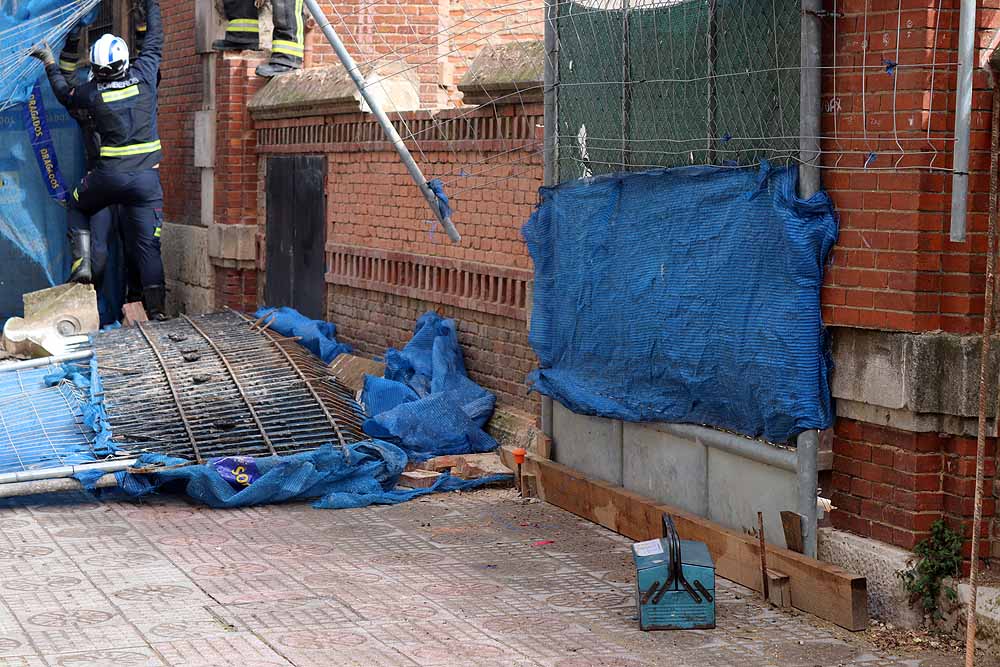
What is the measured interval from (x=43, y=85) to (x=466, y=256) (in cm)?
681

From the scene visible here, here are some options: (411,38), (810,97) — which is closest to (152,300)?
(411,38)

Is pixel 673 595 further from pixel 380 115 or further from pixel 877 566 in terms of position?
pixel 380 115

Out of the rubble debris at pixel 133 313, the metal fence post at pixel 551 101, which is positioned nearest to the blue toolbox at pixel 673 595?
the metal fence post at pixel 551 101

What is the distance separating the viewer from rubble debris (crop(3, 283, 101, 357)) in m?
12.7

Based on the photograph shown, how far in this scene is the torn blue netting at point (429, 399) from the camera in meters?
9.30

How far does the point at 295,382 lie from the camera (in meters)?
9.95

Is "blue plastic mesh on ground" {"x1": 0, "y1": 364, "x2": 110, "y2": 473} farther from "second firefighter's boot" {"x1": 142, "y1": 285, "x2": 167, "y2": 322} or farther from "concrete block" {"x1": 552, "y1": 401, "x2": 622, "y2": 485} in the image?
"second firefighter's boot" {"x1": 142, "y1": 285, "x2": 167, "y2": 322}

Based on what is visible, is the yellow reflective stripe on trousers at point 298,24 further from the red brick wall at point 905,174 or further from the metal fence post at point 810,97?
the red brick wall at point 905,174

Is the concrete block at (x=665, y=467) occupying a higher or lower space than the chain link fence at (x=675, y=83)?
lower

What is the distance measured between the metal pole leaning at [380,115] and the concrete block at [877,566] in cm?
394

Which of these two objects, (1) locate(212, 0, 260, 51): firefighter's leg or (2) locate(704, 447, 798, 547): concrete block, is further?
(1) locate(212, 0, 260, 51): firefighter's leg

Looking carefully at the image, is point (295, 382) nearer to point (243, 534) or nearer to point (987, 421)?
point (243, 534)

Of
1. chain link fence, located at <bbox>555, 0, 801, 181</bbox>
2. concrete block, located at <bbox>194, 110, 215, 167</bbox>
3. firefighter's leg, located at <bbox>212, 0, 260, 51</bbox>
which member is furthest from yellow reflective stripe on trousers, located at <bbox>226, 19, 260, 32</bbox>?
chain link fence, located at <bbox>555, 0, 801, 181</bbox>

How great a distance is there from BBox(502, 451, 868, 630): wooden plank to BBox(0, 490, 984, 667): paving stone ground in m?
0.08
